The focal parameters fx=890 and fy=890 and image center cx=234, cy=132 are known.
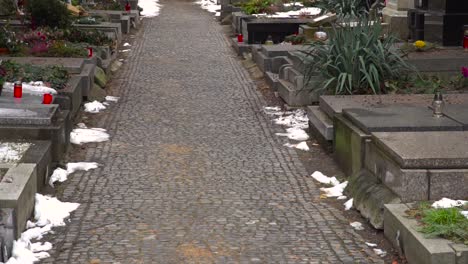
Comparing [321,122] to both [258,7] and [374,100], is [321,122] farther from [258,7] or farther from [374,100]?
[258,7]

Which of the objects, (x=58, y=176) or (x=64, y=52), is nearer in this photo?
(x=58, y=176)

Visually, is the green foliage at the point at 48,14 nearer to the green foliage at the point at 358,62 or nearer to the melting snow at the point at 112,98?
the melting snow at the point at 112,98

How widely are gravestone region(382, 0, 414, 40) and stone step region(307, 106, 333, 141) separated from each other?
7.74 metres

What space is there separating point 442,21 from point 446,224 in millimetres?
9886

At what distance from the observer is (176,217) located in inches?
311

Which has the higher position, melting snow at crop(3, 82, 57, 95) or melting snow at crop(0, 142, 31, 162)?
melting snow at crop(3, 82, 57, 95)

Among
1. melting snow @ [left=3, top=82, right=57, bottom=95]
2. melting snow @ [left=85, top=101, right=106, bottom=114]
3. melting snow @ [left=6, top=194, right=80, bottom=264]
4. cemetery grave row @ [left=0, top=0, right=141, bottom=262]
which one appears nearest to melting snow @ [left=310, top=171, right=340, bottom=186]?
melting snow @ [left=6, top=194, right=80, bottom=264]

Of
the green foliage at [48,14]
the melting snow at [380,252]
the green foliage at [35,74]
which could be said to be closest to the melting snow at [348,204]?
the melting snow at [380,252]

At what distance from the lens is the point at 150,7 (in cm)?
3550

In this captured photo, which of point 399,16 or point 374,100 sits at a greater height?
point 399,16

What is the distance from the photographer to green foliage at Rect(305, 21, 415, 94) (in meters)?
11.5

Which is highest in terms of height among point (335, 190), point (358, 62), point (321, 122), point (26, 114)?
point (358, 62)

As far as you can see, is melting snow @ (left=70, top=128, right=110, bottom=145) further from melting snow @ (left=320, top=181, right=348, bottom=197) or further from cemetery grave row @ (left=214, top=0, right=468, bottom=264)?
melting snow @ (left=320, top=181, right=348, bottom=197)

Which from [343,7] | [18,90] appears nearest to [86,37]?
[18,90]
